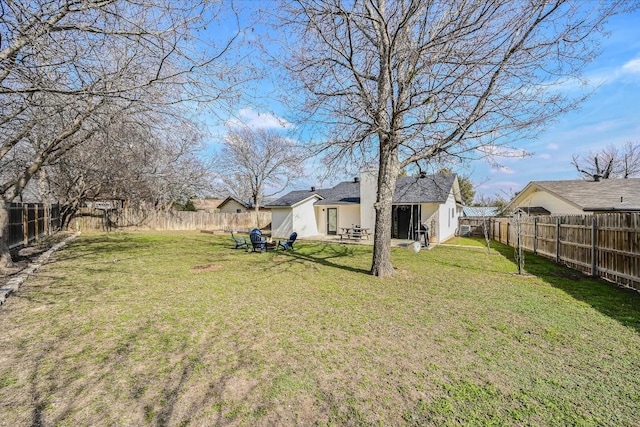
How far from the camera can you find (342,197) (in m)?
20.6

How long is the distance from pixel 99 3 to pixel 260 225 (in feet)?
88.8

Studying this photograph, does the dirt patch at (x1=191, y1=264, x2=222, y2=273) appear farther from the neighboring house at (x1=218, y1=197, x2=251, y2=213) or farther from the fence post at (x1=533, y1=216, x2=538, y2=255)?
the neighboring house at (x1=218, y1=197, x2=251, y2=213)

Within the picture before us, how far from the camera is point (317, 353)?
367 centimetres

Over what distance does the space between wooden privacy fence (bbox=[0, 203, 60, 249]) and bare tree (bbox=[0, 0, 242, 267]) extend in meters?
6.62

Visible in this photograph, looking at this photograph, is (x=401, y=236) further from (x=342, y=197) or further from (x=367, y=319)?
(x=367, y=319)

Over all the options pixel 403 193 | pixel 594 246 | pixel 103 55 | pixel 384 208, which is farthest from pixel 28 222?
pixel 594 246

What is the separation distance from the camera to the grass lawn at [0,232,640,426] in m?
2.60

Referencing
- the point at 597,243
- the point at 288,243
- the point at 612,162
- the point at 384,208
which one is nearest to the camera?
the point at 384,208

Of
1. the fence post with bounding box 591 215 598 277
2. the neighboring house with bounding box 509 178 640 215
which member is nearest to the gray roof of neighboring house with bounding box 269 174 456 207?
the neighboring house with bounding box 509 178 640 215

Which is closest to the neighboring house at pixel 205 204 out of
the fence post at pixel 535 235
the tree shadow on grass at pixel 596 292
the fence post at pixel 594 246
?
the fence post at pixel 535 235

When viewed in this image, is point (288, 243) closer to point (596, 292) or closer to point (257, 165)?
point (596, 292)

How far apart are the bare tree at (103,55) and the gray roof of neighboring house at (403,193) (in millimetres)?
12117

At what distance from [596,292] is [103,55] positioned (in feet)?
35.4

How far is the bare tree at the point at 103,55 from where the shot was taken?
13.4ft
